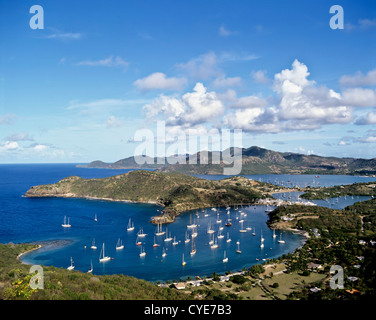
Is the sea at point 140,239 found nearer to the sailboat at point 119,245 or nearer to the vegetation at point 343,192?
the sailboat at point 119,245

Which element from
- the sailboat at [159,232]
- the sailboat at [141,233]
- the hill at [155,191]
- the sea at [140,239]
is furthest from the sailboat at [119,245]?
the hill at [155,191]

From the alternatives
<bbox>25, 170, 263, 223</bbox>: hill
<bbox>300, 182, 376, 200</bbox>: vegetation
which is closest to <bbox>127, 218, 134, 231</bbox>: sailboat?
<bbox>25, 170, 263, 223</bbox>: hill

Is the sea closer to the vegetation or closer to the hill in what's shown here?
the hill

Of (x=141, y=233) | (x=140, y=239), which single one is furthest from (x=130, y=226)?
(x=140, y=239)

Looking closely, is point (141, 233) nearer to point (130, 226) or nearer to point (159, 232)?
point (159, 232)
